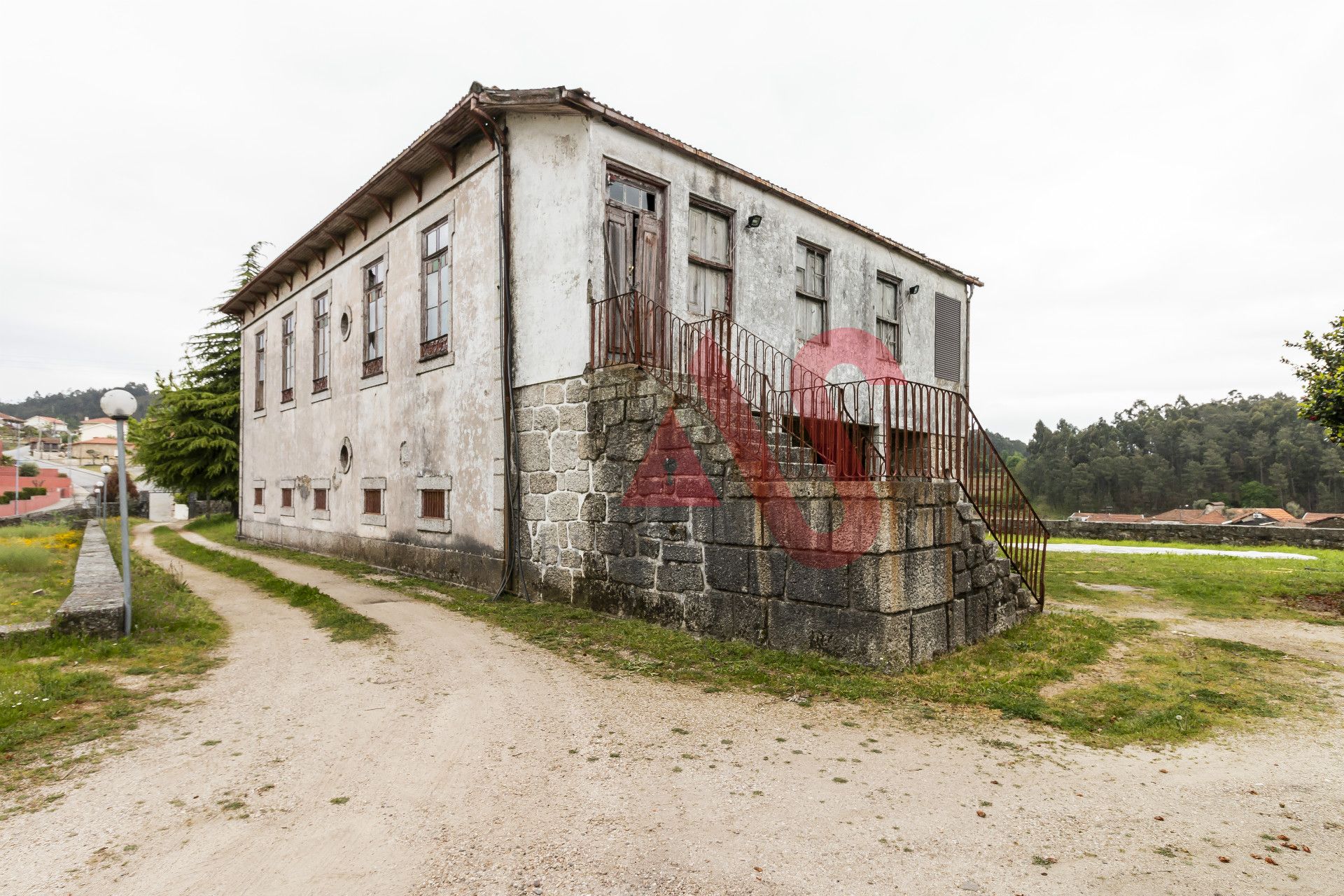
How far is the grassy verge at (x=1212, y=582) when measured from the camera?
871 cm

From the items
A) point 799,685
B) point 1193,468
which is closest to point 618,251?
point 799,685

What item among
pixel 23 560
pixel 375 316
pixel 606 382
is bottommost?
pixel 23 560

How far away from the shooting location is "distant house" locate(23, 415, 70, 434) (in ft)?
319

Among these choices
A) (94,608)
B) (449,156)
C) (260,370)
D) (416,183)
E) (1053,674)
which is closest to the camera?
(1053,674)

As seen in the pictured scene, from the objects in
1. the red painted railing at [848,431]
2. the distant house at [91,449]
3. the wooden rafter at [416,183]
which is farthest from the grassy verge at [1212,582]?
the distant house at [91,449]

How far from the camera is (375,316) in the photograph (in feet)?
42.2

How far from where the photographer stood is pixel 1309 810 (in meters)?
3.41

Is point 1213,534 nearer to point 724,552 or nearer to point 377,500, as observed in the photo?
point 724,552

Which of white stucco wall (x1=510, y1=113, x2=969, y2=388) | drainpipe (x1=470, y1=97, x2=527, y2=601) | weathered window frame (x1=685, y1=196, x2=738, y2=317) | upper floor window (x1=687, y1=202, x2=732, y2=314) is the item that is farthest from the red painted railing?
drainpipe (x1=470, y1=97, x2=527, y2=601)

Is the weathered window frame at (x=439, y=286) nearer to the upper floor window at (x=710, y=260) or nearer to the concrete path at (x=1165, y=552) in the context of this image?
the upper floor window at (x=710, y=260)

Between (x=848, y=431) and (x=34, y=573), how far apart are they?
11.0 m

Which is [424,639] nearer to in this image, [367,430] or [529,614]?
[529,614]

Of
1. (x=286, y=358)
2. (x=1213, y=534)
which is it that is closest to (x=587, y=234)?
(x=286, y=358)

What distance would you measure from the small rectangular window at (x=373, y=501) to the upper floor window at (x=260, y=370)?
7.46 metres
